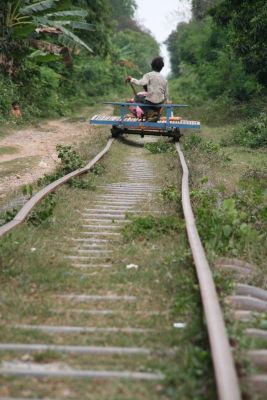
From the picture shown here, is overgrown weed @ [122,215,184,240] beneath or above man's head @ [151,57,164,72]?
beneath

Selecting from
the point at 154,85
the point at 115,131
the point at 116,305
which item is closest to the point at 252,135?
the point at 154,85

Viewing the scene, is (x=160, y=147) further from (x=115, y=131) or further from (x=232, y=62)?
(x=232, y=62)

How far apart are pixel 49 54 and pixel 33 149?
6717mm

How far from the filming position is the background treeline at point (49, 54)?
18.5 m

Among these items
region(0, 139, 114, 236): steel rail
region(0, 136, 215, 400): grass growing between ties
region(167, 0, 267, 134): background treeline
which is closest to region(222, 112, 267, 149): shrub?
region(167, 0, 267, 134): background treeline

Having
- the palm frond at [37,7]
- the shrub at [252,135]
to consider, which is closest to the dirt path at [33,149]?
the palm frond at [37,7]

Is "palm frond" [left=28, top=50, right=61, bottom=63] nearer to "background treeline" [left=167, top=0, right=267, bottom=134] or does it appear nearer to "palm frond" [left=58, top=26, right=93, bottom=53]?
"palm frond" [left=58, top=26, right=93, bottom=53]

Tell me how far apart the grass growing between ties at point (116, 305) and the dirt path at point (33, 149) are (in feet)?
11.4

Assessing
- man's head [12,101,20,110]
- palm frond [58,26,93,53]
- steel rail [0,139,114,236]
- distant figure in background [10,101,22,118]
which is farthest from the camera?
palm frond [58,26,93,53]

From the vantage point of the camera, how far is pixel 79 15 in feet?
66.0

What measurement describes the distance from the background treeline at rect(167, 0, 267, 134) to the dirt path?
5708 millimetres

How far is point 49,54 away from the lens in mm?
19562

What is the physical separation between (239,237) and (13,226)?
2.34 m

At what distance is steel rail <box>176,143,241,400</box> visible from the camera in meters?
2.60
